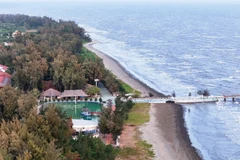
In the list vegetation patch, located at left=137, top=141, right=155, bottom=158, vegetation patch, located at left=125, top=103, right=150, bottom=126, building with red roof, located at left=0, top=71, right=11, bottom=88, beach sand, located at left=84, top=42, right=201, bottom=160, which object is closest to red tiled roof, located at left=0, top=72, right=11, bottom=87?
building with red roof, located at left=0, top=71, right=11, bottom=88

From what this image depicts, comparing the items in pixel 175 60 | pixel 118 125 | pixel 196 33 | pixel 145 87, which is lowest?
pixel 118 125

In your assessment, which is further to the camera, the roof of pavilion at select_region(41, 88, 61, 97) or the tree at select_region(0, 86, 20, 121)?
the roof of pavilion at select_region(41, 88, 61, 97)

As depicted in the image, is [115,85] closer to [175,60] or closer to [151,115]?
[151,115]

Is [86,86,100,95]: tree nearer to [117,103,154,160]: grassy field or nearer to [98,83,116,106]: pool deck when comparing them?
[98,83,116,106]: pool deck

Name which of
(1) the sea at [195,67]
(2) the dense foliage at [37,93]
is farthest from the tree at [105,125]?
(1) the sea at [195,67]

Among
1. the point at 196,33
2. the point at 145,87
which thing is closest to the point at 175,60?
the point at 145,87

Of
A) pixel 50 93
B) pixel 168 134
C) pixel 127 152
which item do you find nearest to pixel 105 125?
pixel 127 152

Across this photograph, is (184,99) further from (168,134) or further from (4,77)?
(4,77)
